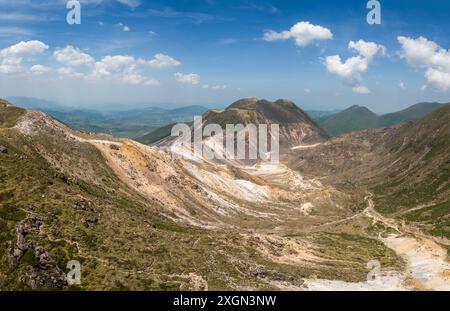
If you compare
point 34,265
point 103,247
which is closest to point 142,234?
point 103,247

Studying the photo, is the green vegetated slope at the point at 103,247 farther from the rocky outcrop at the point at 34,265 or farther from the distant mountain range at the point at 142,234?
the distant mountain range at the point at 142,234

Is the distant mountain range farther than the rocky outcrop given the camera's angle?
Yes

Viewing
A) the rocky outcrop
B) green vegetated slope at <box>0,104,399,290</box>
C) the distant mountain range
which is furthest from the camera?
the distant mountain range

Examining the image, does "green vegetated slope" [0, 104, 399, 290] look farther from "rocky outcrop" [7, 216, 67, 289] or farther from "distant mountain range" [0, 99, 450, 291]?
"distant mountain range" [0, 99, 450, 291]

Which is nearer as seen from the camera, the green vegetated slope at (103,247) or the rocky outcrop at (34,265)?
the rocky outcrop at (34,265)

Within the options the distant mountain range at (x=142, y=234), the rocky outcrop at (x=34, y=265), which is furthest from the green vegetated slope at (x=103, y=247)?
Answer: the distant mountain range at (x=142, y=234)

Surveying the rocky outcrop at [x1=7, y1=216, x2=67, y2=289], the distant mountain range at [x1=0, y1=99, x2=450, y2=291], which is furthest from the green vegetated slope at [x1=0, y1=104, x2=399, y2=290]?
the distant mountain range at [x1=0, y1=99, x2=450, y2=291]

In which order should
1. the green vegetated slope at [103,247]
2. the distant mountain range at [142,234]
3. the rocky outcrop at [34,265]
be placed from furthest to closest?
the distant mountain range at [142,234]
the green vegetated slope at [103,247]
the rocky outcrop at [34,265]

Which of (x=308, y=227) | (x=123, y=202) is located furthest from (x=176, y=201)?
(x=308, y=227)

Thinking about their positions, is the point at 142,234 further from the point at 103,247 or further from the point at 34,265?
the point at 34,265

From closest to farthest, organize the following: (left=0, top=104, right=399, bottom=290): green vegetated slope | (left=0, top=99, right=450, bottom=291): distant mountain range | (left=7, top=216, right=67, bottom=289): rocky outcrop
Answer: (left=7, top=216, right=67, bottom=289): rocky outcrop
(left=0, top=104, right=399, bottom=290): green vegetated slope
(left=0, top=99, right=450, bottom=291): distant mountain range

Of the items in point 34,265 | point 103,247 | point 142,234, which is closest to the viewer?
point 34,265
